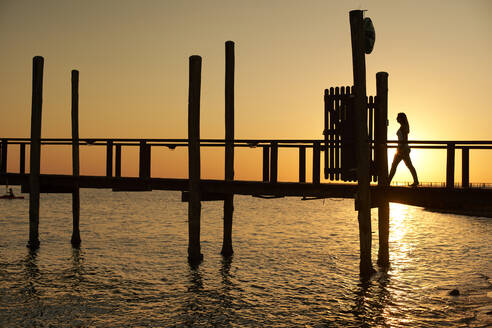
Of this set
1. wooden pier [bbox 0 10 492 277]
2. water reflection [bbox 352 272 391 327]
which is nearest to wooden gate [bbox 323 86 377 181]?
wooden pier [bbox 0 10 492 277]

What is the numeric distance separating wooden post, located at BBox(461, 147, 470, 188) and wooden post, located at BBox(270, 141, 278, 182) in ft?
14.9

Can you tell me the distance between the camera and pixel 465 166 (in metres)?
12.5

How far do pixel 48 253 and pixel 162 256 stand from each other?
4.76 m

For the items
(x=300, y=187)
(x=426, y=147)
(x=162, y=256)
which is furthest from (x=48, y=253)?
(x=426, y=147)

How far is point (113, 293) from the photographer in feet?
51.2

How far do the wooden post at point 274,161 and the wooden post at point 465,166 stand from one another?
4.53 m

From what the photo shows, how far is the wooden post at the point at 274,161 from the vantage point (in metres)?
14.8

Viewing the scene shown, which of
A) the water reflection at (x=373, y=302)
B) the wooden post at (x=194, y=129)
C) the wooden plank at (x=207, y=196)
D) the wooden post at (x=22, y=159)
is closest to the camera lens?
the water reflection at (x=373, y=302)

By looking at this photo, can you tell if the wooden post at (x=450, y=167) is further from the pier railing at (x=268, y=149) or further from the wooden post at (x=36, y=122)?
the wooden post at (x=36, y=122)

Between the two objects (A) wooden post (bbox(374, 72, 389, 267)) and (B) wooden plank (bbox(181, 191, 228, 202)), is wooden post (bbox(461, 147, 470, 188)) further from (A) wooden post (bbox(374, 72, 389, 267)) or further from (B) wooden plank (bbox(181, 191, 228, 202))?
(B) wooden plank (bbox(181, 191, 228, 202))

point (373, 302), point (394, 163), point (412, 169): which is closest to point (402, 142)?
point (394, 163)

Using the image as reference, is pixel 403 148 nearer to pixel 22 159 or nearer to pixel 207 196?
pixel 207 196

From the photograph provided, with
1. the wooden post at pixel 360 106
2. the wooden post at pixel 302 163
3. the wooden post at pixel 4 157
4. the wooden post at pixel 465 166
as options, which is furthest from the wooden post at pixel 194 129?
the wooden post at pixel 4 157

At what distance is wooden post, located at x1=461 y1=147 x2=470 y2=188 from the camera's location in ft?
40.7
